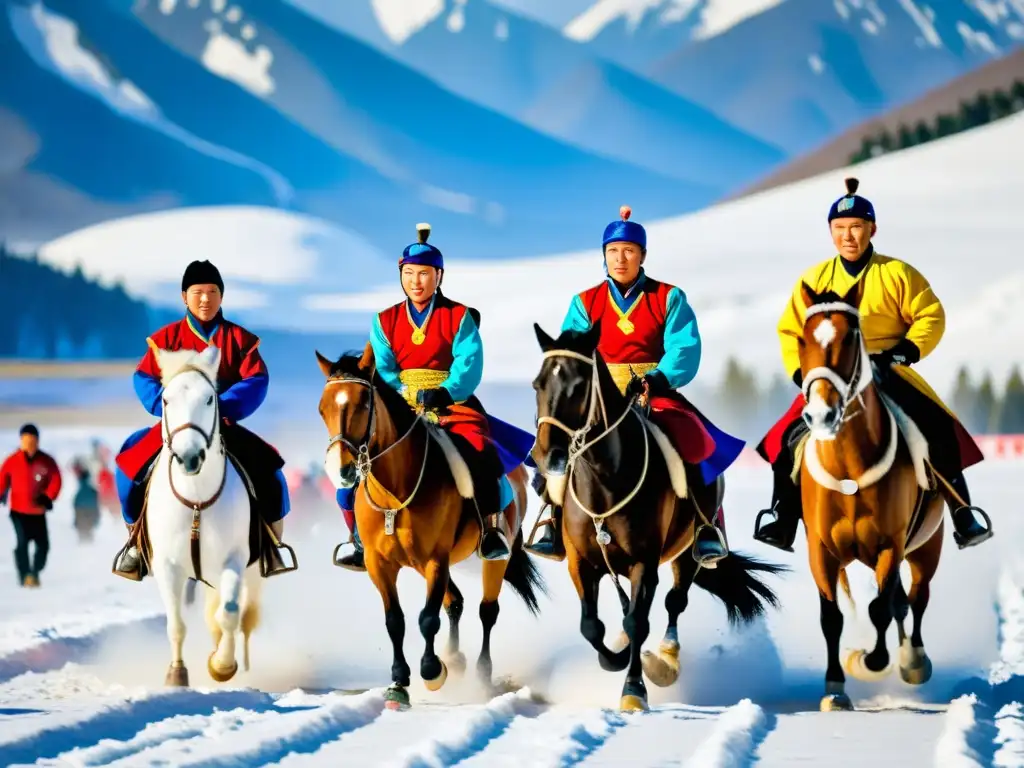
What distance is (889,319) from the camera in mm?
8703

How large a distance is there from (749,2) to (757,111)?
84.3 feet

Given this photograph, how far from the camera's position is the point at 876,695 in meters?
9.05

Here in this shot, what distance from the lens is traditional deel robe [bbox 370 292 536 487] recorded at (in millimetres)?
8859

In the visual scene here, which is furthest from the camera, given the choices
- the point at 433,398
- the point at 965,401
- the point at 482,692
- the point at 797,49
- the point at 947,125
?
the point at 797,49

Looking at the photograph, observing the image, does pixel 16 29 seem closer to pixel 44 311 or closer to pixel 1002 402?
pixel 44 311

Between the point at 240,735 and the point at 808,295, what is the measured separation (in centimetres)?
336

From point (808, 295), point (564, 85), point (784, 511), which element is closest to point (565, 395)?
point (808, 295)

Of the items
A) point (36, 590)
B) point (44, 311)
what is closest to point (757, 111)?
point (44, 311)

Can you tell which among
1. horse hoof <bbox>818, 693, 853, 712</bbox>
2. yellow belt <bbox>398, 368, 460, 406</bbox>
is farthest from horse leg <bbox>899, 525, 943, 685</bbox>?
yellow belt <bbox>398, 368, 460, 406</bbox>

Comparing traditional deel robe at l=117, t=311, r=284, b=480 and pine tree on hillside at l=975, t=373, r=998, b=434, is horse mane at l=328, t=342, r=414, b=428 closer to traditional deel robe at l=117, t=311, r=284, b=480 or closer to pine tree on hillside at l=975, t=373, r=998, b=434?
traditional deel robe at l=117, t=311, r=284, b=480

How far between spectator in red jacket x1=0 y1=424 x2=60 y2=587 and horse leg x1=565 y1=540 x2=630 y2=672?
23.4 feet

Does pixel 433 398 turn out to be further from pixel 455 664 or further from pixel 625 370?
pixel 455 664

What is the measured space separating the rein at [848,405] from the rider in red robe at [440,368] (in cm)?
171

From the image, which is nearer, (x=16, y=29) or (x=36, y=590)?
(x=36, y=590)
